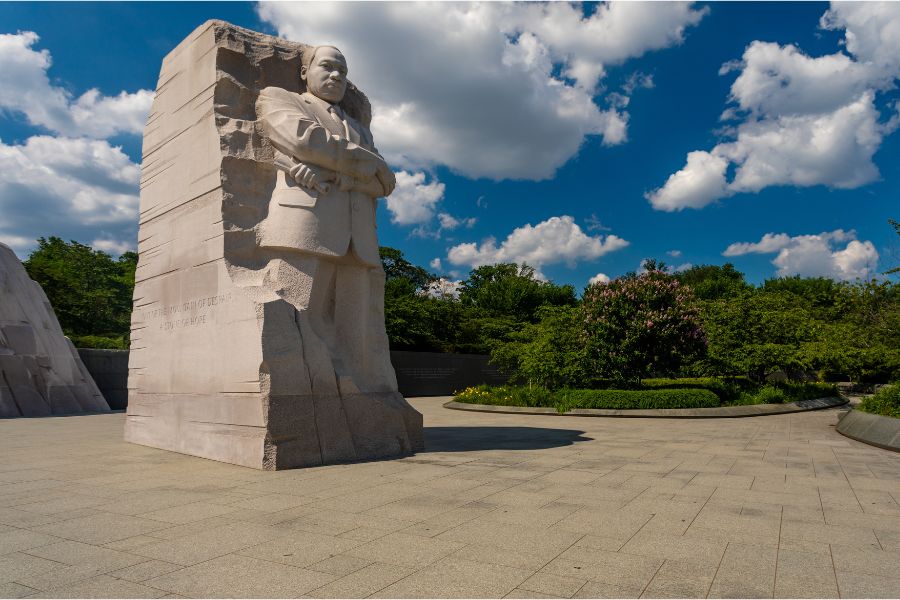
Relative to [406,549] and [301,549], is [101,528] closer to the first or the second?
[301,549]

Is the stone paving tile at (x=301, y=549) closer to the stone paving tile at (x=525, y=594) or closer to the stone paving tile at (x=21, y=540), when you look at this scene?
the stone paving tile at (x=525, y=594)

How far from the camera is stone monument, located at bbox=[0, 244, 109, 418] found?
1434 centimetres

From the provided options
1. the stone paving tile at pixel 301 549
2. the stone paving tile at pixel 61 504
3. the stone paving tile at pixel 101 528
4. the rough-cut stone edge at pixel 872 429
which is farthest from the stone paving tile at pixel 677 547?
the rough-cut stone edge at pixel 872 429

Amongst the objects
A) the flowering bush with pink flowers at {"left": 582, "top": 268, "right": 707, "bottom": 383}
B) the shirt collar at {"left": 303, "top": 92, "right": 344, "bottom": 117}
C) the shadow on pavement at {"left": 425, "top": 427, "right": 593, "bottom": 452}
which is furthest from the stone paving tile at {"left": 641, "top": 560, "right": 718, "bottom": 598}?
the flowering bush with pink flowers at {"left": 582, "top": 268, "right": 707, "bottom": 383}

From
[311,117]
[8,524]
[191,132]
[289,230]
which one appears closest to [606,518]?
[8,524]

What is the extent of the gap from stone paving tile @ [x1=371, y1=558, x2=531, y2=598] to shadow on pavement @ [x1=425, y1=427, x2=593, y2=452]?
4882 mm

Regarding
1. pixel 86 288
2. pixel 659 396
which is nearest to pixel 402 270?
pixel 86 288

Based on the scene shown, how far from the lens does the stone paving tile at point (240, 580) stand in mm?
3092

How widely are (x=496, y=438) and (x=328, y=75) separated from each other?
246 inches

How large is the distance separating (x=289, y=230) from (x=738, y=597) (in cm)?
604

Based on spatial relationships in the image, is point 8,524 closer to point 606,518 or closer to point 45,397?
point 606,518

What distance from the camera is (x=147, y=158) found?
9.48m

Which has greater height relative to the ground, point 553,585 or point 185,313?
point 185,313

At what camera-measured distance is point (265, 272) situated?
737 centimetres
